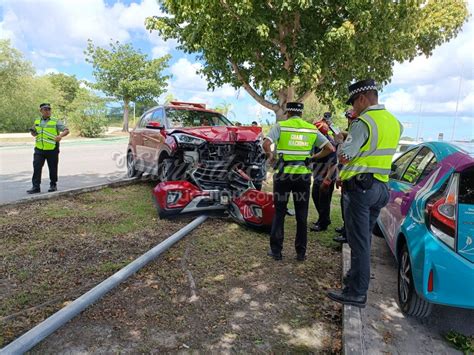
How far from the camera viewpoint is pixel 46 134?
23.8 ft

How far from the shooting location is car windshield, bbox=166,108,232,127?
287 inches

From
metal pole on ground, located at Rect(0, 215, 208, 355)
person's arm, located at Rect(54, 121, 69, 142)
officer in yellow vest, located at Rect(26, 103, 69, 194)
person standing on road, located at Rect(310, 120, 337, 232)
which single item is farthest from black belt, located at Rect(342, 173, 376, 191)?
person's arm, located at Rect(54, 121, 69, 142)

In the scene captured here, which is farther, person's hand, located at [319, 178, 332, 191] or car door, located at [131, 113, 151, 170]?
car door, located at [131, 113, 151, 170]

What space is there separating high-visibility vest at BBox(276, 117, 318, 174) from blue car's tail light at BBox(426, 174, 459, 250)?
1.62 m

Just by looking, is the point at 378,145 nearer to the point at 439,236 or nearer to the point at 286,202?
the point at 439,236

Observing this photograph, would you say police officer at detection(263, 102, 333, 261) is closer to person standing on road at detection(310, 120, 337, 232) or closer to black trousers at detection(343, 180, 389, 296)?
black trousers at detection(343, 180, 389, 296)

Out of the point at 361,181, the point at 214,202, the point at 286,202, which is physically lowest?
the point at 214,202

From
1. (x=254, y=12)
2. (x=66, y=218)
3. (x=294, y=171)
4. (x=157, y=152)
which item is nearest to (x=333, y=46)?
(x=254, y=12)

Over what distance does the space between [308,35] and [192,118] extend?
18.3 ft

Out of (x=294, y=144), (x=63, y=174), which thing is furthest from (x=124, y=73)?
(x=294, y=144)

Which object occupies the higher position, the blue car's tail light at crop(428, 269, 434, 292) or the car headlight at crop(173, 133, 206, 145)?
the car headlight at crop(173, 133, 206, 145)

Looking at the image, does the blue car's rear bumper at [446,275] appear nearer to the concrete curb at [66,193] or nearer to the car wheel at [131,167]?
the concrete curb at [66,193]

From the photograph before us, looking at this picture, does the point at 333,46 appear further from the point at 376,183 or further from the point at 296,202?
the point at 376,183

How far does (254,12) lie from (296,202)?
7136 millimetres
